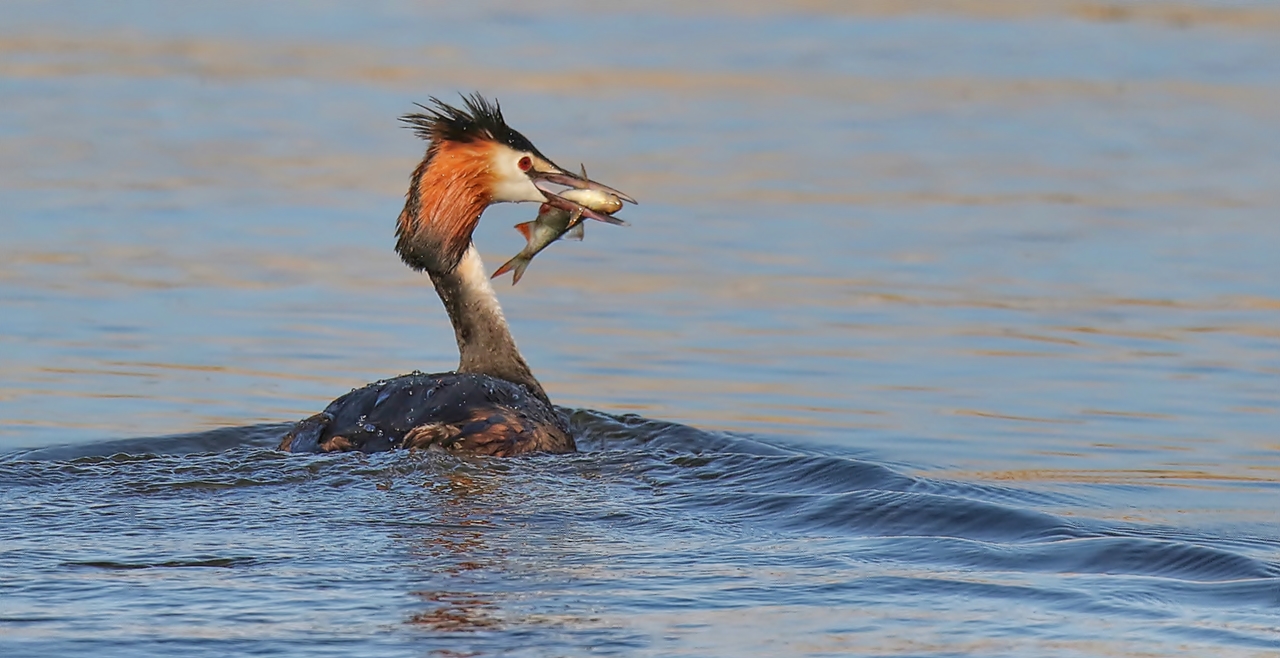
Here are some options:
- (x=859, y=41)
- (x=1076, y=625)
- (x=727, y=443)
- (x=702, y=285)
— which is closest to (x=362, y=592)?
(x=1076, y=625)

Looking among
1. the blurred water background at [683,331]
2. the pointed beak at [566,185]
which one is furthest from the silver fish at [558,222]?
the blurred water background at [683,331]

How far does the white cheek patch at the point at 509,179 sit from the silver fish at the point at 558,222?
0.15 meters

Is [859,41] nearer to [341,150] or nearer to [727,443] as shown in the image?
[341,150]

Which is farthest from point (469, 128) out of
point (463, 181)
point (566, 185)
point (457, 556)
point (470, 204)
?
point (457, 556)

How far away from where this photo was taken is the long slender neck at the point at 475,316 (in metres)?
9.23

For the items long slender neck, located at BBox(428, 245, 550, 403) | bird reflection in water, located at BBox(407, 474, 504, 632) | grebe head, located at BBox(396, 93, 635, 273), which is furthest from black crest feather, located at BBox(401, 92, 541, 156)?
bird reflection in water, located at BBox(407, 474, 504, 632)

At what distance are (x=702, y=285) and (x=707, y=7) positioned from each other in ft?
30.1

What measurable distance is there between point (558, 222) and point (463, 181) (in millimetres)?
525

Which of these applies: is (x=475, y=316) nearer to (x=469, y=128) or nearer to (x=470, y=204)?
(x=470, y=204)

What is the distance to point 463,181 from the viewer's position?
360 inches

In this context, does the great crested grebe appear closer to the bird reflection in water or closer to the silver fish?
the silver fish

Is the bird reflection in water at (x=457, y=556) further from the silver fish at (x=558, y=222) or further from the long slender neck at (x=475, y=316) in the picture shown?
the silver fish at (x=558, y=222)

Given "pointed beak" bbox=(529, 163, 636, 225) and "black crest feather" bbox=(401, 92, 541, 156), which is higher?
"black crest feather" bbox=(401, 92, 541, 156)

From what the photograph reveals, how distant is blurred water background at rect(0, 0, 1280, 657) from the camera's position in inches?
235
